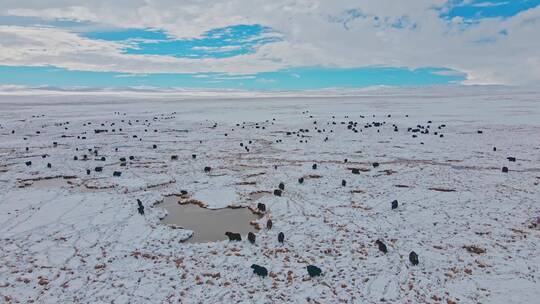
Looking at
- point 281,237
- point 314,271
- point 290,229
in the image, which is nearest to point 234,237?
point 281,237

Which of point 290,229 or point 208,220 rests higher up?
point 290,229

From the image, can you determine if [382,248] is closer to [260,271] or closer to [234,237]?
[260,271]

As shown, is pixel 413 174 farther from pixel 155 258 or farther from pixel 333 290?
pixel 155 258

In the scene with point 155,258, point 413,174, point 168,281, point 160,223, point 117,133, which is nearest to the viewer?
point 168,281

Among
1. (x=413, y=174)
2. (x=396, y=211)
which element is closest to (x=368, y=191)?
(x=396, y=211)

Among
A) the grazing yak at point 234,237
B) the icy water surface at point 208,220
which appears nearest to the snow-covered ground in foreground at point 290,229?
the grazing yak at point 234,237

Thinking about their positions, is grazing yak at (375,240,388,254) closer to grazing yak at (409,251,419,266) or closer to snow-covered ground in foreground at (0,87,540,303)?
snow-covered ground in foreground at (0,87,540,303)

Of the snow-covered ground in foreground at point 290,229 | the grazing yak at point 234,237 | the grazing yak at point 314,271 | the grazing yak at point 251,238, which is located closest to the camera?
the snow-covered ground in foreground at point 290,229

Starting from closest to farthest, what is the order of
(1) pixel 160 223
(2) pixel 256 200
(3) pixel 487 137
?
1. (1) pixel 160 223
2. (2) pixel 256 200
3. (3) pixel 487 137

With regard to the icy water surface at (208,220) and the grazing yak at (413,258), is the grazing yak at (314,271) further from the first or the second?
the icy water surface at (208,220)
